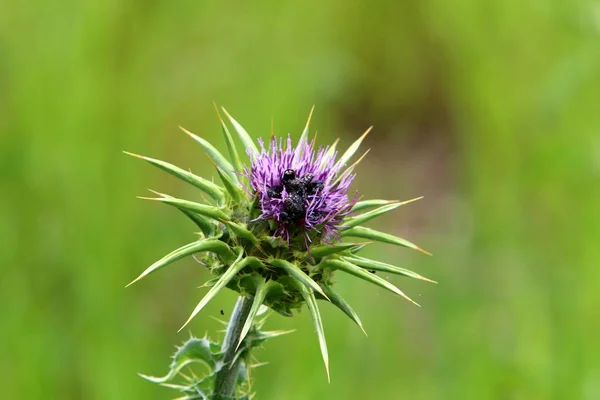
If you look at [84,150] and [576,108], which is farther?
[576,108]

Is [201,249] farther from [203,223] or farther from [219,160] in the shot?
[219,160]

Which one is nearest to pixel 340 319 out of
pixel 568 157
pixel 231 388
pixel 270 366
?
pixel 270 366

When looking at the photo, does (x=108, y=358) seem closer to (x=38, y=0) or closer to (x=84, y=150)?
(x=84, y=150)

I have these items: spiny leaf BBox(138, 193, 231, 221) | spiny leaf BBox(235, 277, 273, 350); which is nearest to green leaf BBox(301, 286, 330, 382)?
spiny leaf BBox(235, 277, 273, 350)

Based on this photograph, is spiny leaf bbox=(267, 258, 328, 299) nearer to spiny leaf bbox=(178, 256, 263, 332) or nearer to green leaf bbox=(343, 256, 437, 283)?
spiny leaf bbox=(178, 256, 263, 332)

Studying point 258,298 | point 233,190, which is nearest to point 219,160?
point 233,190
